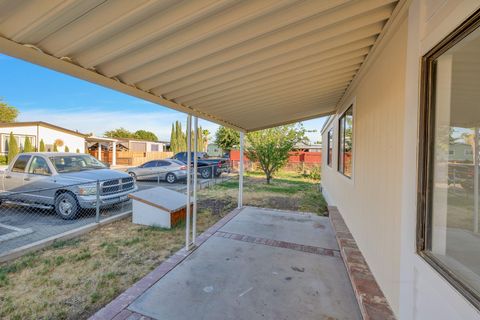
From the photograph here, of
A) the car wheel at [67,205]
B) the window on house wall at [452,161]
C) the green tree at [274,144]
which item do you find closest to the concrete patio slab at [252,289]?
the window on house wall at [452,161]

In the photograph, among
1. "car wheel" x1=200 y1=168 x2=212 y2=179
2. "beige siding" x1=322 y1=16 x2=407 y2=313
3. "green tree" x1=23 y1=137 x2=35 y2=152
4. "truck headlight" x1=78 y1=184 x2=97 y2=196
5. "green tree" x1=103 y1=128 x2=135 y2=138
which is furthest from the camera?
"green tree" x1=103 y1=128 x2=135 y2=138

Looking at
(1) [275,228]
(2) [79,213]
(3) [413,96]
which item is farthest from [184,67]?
(2) [79,213]

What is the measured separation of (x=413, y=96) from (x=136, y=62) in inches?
86.4

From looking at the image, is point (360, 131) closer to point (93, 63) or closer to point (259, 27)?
point (259, 27)

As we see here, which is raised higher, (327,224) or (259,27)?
(259,27)

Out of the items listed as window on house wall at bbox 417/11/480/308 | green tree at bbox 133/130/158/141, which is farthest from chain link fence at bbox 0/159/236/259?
green tree at bbox 133/130/158/141

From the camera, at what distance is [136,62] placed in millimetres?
1966

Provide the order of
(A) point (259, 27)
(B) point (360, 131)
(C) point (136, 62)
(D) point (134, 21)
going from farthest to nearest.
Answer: (B) point (360, 131), (C) point (136, 62), (A) point (259, 27), (D) point (134, 21)

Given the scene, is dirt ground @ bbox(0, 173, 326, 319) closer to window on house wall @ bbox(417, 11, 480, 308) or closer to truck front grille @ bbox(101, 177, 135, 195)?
truck front grille @ bbox(101, 177, 135, 195)

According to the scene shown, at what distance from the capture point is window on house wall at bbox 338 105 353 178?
14.7ft

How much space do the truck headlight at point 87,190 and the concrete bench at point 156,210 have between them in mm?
906

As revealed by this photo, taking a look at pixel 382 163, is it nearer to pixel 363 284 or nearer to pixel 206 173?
pixel 363 284

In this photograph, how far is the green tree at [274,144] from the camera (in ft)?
37.7

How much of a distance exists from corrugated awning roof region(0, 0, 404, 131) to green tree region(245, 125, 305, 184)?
830cm
